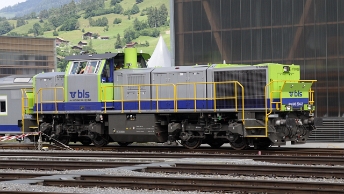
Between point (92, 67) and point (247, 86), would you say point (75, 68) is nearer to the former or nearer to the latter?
point (92, 67)

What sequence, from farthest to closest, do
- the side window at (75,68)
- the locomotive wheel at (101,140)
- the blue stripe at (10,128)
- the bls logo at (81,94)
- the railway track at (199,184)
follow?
1. the blue stripe at (10,128)
2. the side window at (75,68)
3. the locomotive wheel at (101,140)
4. the bls logo at (81,94)
5. the railway track at (199,184)

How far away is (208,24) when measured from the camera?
34.8 meters

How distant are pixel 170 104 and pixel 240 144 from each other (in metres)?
3.14

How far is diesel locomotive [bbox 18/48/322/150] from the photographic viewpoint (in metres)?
23.8

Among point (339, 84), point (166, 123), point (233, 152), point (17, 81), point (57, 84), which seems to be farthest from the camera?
point (17, 81)

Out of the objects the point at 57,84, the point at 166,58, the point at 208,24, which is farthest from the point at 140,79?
the point at 166,58

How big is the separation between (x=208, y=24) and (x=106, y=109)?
10.2 metres

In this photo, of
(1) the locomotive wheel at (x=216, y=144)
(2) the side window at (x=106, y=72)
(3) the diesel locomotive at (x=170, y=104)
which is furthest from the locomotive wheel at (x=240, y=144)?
(2) the side window at (x=106, y=72)

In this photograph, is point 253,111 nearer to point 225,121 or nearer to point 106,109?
point 225,121

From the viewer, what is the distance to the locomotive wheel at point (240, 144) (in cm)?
2428

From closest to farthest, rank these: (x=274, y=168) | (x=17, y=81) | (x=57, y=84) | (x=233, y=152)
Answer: (x=274, y=168) < (x=233, y=152) < (x=57, y=84) < (x=17, y=81)

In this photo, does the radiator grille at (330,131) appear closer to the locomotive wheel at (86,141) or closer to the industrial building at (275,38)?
the industrial building at (275,38)

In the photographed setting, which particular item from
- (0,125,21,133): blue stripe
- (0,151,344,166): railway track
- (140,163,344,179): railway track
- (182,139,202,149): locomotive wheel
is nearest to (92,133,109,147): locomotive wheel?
(0,151,344,166): railway track

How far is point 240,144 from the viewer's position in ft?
79.9
